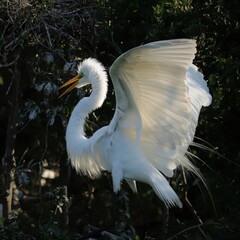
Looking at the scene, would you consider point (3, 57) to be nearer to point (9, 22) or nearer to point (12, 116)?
point (9, 22)

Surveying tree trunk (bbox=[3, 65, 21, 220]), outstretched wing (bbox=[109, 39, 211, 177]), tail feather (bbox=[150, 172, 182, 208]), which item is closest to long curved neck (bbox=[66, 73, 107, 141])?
outstretched wing (bbox=[109, 39, 211, 177])

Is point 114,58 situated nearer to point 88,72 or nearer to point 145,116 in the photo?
point 88,72

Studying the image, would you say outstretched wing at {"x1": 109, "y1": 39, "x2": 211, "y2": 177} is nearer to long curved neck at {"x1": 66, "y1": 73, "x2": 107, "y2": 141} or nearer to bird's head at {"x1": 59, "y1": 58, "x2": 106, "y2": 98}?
long curved neck at {"x1": 66, "y1": 73, "x2": 107, "y2": 141}

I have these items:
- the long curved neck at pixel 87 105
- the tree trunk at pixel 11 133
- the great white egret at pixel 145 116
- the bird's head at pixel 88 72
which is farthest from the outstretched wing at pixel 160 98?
the tree trunk at pixel 11 133

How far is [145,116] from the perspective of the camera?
4148 mm

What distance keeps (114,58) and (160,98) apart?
49.6 inches

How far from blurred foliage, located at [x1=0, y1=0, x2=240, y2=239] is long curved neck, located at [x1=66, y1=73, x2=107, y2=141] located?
1.22 feet

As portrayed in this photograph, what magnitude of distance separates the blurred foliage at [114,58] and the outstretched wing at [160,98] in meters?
0.28

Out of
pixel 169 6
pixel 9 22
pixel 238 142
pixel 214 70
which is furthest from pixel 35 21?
pixel 238 142

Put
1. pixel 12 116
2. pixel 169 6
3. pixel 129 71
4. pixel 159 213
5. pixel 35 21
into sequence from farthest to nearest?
1. pixel 159 213
2. pixel 12 116
3. pixel 35 21
4. pixel 169 6
5. pixel 129 71

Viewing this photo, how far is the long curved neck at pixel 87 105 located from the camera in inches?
175

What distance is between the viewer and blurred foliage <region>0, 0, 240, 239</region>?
14.5 ft

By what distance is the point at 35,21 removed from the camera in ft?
16.6

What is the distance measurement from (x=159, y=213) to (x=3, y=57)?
2.44m
